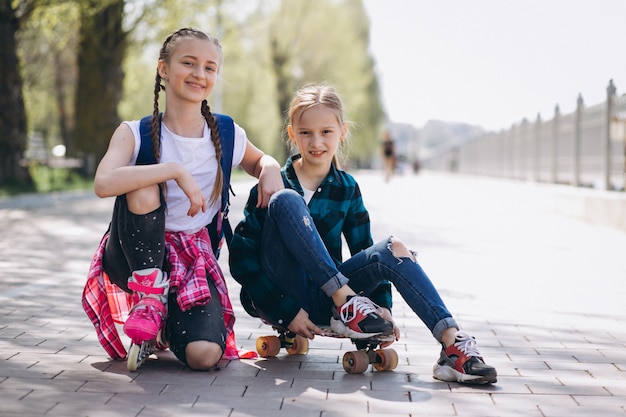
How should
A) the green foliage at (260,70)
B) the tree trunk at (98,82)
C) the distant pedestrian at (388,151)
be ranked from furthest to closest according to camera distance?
the green foliage at (260,70), the distant pedestrian at (388,151), the tree trunk at (98,82)

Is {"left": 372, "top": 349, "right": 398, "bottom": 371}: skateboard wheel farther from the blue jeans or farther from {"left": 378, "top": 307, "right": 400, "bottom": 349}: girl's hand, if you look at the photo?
the blue jeans

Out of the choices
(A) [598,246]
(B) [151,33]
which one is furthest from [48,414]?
(B) [151,33]

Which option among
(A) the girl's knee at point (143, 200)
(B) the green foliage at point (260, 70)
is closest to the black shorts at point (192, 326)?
(A) the girl's knee at point (143, 200)

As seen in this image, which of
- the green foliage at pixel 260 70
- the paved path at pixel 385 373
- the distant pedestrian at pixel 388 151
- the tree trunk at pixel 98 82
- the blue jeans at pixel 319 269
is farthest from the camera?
the green foliage at pixel 260 70

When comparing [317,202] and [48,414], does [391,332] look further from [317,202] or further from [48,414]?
[48,414]

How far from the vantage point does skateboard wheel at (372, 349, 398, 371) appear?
4.05 m

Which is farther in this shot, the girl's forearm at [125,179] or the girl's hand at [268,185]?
the girl's hand at [268,185]

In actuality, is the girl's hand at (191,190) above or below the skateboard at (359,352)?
above

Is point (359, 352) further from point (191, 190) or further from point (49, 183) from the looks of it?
point (49, 183)

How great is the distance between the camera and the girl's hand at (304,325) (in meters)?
4.08

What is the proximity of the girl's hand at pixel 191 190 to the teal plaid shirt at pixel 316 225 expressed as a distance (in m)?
0.30

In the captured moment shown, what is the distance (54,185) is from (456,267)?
51.0 feet

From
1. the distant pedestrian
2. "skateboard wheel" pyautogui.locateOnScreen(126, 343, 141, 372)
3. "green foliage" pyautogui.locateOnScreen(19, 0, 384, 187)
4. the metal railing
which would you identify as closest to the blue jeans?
"skateboard wheel" pyautogui.locateOnScreen(126, 343, 141, 372)

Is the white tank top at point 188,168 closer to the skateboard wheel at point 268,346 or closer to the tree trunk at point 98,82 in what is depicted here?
the skateboard wheel at point 268,346
